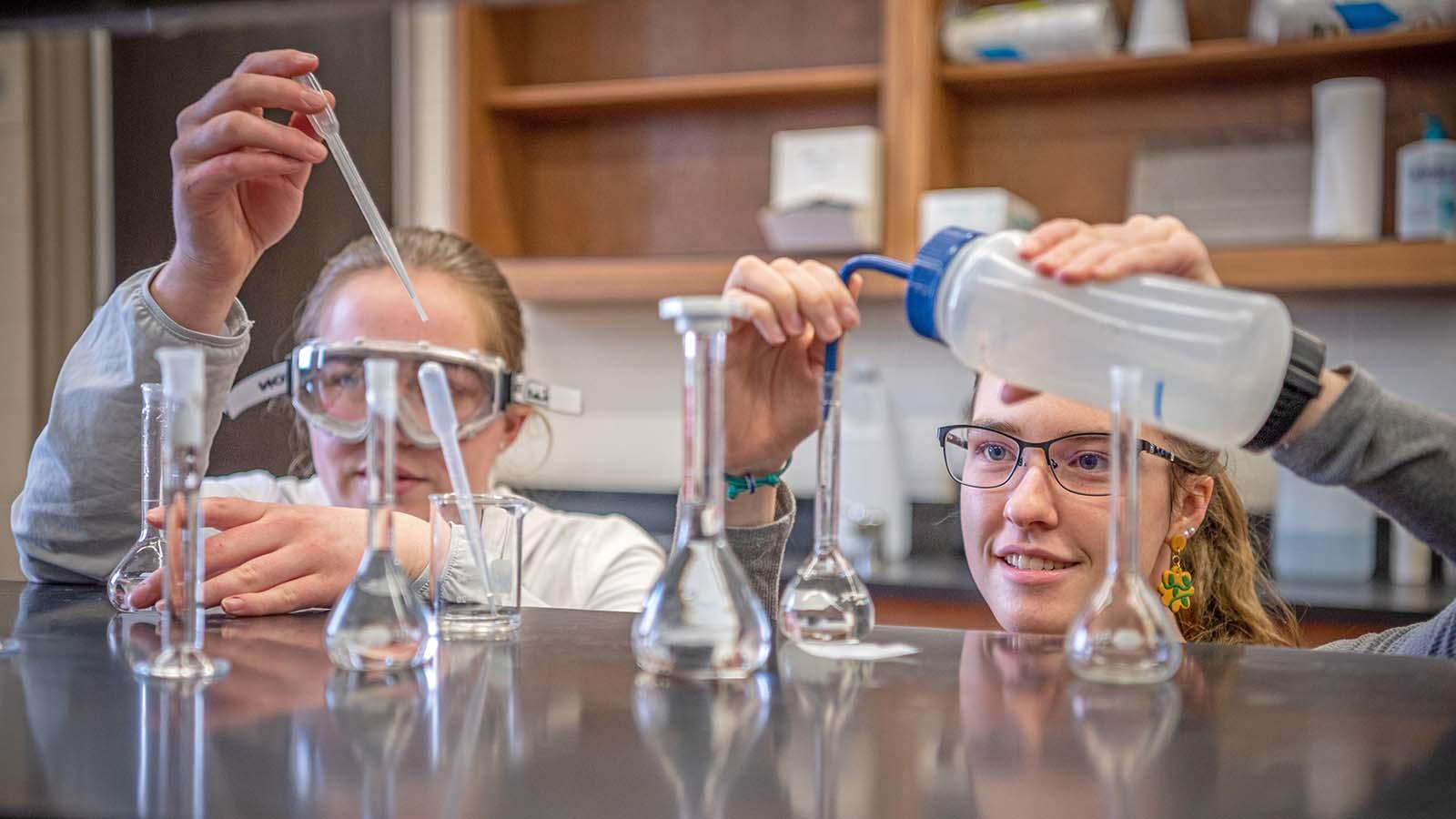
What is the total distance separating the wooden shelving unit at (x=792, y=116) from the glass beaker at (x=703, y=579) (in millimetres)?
1986

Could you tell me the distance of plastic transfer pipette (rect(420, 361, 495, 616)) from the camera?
81 centimetres

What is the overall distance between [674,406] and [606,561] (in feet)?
5.36

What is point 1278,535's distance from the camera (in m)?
2.52

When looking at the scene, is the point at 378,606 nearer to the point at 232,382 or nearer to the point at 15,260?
the point at 232,382

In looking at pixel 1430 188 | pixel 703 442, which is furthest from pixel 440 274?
pixel 1430 188

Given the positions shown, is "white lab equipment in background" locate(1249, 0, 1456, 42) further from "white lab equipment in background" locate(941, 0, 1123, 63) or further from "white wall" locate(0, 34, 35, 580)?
"white wall" locate(0, 34, 35, 580)

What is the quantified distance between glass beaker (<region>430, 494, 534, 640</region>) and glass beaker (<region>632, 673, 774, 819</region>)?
188mm

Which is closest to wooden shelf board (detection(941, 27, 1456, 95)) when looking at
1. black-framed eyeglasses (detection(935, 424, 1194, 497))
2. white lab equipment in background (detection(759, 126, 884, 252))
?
white lab equipment in background (detection(759, 126, 884, 252))

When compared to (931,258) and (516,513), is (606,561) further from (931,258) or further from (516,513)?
(931,258)

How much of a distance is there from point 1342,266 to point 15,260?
6.99ft

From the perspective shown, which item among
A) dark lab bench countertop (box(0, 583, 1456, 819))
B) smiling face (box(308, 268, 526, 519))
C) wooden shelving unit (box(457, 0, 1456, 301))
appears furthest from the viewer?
wooden shelving unit (box(457, 0, 1456, 301))

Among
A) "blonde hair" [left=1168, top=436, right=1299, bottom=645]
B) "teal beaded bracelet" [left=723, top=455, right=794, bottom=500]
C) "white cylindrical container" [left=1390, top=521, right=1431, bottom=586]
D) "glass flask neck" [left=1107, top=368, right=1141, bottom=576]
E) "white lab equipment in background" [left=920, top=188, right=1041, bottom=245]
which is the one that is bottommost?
"white cylindrical container" [left=1390, top=521, right=1431, bottom=586]

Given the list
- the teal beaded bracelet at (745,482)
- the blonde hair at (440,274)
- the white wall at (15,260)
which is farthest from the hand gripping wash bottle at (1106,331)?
the white wall at (15,260)

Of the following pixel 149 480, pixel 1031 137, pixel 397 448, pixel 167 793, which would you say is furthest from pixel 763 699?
pixel 1031 137
